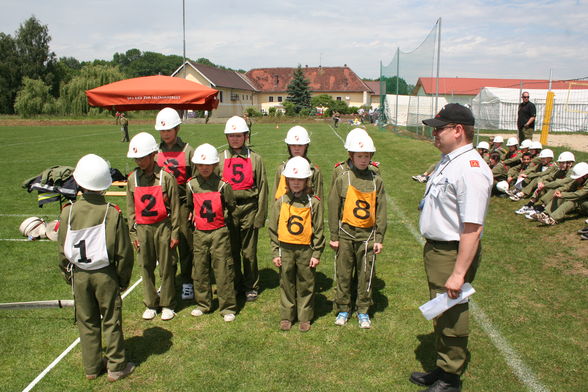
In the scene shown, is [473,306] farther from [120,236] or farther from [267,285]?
[120,236]

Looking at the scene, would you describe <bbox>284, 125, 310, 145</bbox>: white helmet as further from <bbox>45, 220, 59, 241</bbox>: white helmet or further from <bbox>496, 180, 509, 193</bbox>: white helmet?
<bbox>496, 180, 509, 193</bbox>: white helmet

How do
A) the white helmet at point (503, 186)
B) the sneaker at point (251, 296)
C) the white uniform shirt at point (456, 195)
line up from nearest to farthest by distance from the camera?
the white uniform shirt at point (456, 195) < the sneaker at point (251, 296) < the white helmet at point (503, 186)

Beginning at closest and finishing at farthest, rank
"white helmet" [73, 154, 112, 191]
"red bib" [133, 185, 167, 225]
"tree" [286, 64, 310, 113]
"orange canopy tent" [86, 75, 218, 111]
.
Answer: "white helmet" [73, 154, 112, 191]
"red bib" [133, 185, 167, 225]
"orange canopy tent" [86, 75, 218, 111]
"tree" [286, 64, 310, 113]

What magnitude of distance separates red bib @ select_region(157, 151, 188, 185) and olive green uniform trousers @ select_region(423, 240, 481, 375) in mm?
3318

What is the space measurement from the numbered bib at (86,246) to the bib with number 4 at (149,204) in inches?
41.1

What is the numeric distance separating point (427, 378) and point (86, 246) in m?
3.34

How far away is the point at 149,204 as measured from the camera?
4816 millimetres

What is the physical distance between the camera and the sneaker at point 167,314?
201 inches

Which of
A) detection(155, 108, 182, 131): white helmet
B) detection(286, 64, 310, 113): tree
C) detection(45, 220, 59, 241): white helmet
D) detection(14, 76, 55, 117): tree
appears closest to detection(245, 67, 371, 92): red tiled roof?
detection(286, 64, 310, 113): tree

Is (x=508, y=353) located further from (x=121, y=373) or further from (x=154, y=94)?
(x=154, y=94)

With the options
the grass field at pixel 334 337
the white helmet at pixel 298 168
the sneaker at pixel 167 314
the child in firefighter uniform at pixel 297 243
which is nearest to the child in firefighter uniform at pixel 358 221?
the child in firefighter uniform at pixel 297 243

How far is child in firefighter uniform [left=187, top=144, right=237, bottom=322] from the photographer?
16.3 ft

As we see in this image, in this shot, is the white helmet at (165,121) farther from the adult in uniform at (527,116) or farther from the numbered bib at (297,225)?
the adult in uniform at (527,116)

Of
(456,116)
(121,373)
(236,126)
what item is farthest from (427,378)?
(236,126)
